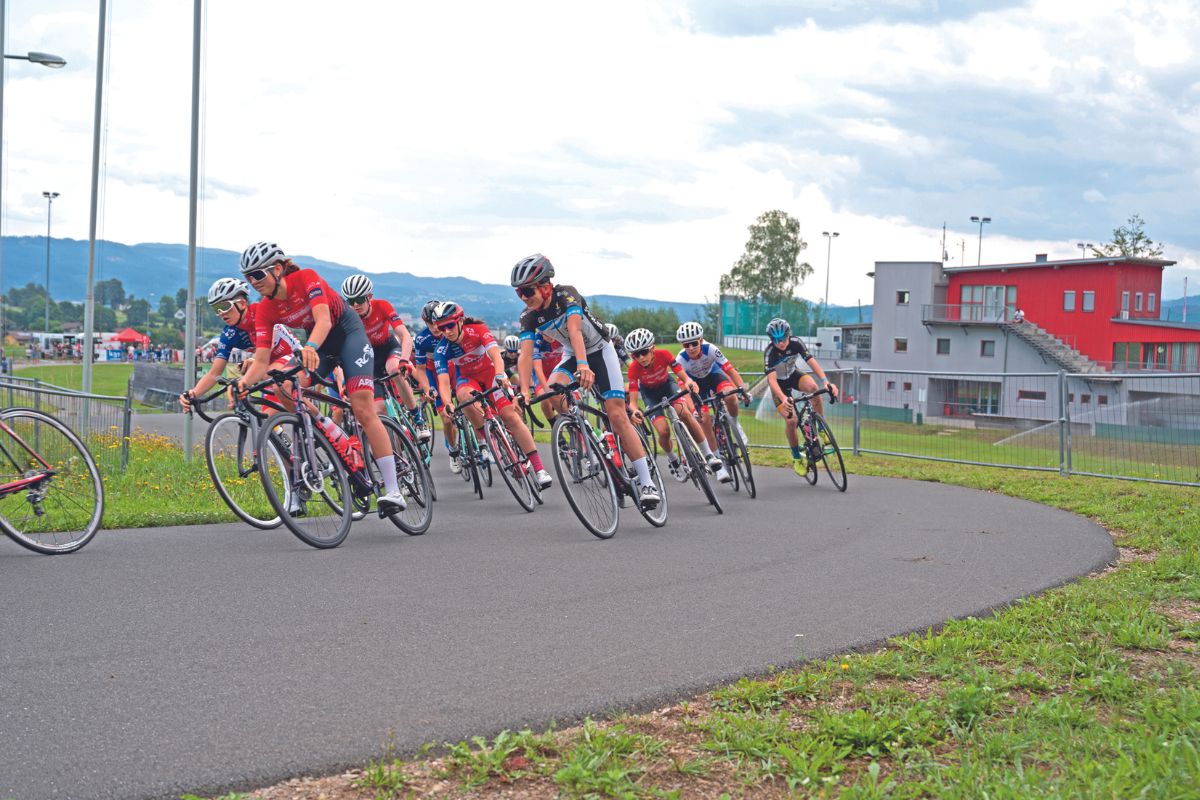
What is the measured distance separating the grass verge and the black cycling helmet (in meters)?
4.50

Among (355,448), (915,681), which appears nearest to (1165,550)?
(915,681)

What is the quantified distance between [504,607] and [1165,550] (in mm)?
5516

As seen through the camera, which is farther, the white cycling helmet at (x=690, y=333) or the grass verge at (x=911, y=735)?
the white cycling helmet at (x=690, y=333)

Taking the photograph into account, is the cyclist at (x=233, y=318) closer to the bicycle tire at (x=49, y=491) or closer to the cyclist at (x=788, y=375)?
the bicycle tire at (x=49, y=491)

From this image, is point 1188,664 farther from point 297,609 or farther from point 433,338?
point 433,338

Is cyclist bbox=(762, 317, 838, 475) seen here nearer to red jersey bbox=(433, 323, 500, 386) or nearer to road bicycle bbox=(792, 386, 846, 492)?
road bicycle bbox=(792, 386, 846, 492)

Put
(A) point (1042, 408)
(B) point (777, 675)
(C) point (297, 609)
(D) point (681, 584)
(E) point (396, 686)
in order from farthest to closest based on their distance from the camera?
(A) point (1042, 408) → (D) point (681, 584) → (C) point (297, 609) → (B) point (777, 675) → (E) point (396, 686)

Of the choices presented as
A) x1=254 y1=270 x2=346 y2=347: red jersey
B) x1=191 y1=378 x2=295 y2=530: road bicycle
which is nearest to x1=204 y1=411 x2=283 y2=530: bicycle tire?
x1=191 y1=378 x2=295 y2=530: road bicycle

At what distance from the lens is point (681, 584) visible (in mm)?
7191

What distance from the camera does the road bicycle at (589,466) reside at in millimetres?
9086

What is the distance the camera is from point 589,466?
9273 mm

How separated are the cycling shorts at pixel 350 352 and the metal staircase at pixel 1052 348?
62.9m

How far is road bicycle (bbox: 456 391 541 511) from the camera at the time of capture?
11234mm

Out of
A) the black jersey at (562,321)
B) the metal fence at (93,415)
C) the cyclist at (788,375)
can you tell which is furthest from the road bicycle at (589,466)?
the metal fence at (93,415)
